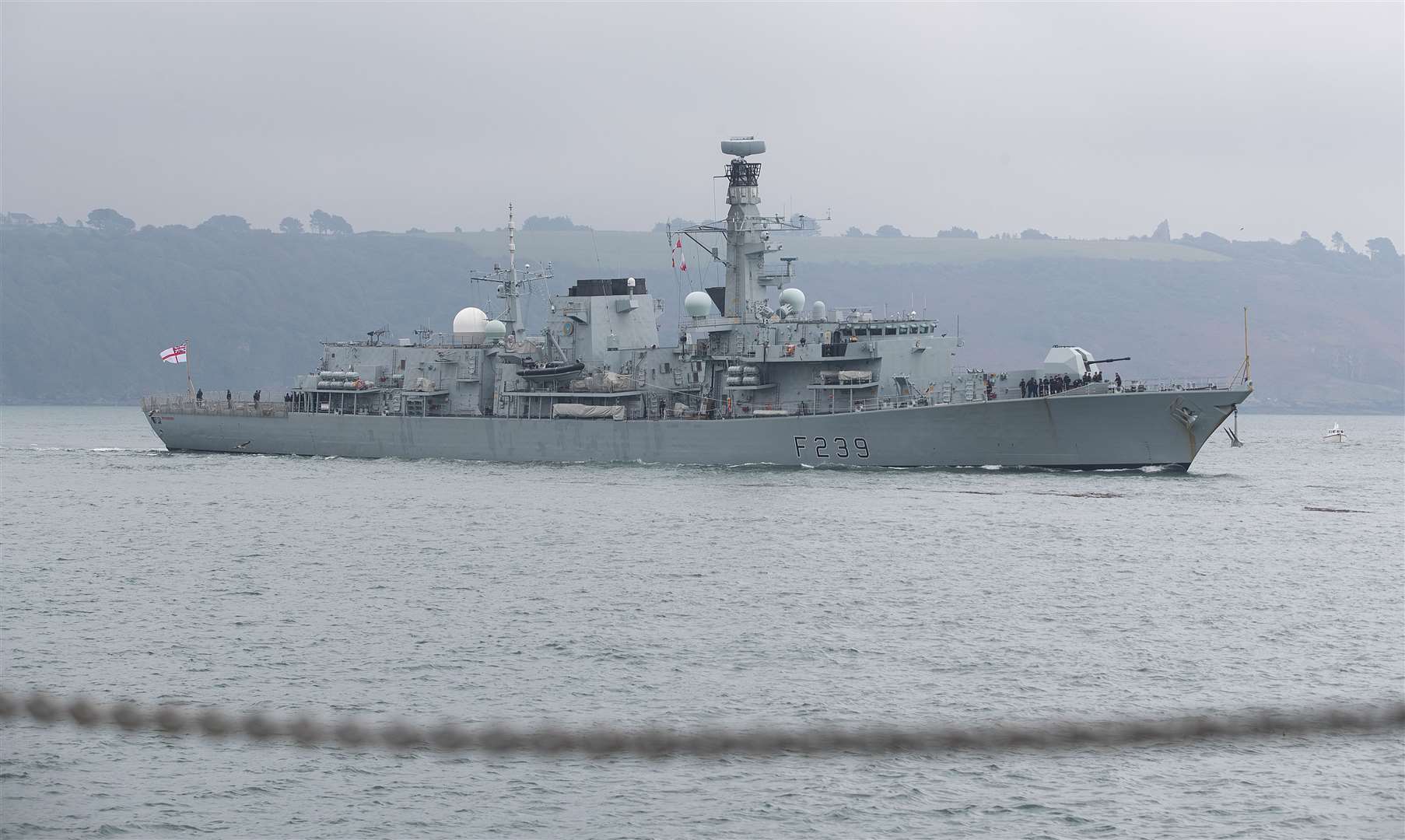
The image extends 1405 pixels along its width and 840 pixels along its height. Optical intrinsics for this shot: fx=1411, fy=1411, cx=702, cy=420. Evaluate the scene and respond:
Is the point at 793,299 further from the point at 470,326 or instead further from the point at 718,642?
the point at 718,642

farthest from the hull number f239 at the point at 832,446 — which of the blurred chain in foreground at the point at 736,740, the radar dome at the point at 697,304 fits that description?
the blurred chain in foreground at the point at 736,740

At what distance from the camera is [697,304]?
171ft

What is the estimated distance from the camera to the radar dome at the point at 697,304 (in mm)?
51938

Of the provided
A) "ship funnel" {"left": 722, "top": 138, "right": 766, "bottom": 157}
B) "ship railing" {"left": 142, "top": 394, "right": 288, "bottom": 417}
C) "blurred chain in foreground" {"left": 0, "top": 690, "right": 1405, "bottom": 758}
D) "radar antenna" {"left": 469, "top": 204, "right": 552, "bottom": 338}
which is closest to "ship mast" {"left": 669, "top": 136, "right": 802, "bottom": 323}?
"ship funnel" {"left": 722, "top": 138, "right": 766, "bottom": 157}

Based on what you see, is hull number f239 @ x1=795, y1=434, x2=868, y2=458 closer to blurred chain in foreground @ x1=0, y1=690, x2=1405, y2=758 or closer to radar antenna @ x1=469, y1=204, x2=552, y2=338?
radar antenna @ x1=469, y1=204, x2=552, y2=338

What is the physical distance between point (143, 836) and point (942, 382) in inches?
1388

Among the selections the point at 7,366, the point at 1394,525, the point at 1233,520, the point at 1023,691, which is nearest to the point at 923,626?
the point at 1023,691

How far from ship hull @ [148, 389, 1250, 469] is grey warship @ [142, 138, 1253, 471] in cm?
6

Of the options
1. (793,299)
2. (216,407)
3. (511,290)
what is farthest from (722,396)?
(216,407)

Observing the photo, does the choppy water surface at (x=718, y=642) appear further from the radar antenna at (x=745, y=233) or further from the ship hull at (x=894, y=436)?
the radar antenna at (x=745, y=233)

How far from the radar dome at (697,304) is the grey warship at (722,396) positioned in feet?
0.37

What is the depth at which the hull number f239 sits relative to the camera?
4528 cm

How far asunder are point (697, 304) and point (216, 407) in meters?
23.4

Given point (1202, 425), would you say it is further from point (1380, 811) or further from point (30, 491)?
point (30, 491)
